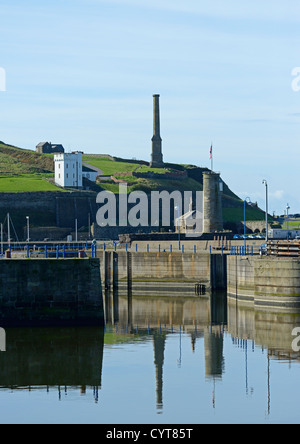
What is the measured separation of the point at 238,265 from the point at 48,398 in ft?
90.8

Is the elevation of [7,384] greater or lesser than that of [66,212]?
lesser

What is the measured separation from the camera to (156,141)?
191 metres

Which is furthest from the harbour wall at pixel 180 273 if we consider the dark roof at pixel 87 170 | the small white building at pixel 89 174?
the dark roof at pixel 87 170

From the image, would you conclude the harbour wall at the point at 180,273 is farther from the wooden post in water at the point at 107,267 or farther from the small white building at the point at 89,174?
the small white building at the point at 89,174

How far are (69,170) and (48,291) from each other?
11948cm

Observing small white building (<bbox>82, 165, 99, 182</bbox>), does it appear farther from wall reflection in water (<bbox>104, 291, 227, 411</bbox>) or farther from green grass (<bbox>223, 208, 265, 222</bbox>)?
wall reflection in water (<bbox>104, 291, 227, 411</bbox>)

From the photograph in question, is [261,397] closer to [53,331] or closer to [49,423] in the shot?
[49,423]

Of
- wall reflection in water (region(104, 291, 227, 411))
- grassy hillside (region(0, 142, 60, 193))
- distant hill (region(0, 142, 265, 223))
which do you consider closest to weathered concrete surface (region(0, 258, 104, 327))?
wall reflection in water (region(104, 291, 227, 411))

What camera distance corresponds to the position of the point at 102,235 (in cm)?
13675

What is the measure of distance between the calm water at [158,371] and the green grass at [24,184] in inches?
3997

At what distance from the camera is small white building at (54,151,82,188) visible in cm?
16338

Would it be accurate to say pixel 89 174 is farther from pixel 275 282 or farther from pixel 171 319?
pixel 275 282

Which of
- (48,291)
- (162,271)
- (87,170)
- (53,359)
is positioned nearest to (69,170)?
(87,170)

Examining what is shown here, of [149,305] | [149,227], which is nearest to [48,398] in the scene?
[149,305]
